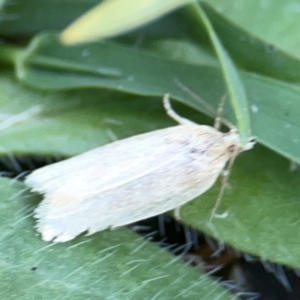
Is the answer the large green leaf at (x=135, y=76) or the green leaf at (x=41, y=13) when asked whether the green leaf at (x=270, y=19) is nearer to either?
the large green leaf at (x=135, y=76)

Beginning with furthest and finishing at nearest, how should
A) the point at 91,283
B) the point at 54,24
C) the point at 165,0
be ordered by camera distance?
1. the point at 54,24
2. the point at 91,283
3. the point at 165,0

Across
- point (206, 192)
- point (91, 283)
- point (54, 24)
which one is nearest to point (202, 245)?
point (206, 192)

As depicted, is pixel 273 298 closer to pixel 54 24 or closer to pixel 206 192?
pixel 206 192

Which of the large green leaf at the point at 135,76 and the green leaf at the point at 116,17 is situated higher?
the green leaf at the point at 116,17

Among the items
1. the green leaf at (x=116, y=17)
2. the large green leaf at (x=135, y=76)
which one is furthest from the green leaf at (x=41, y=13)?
the green leaf at (x=116, y=17)

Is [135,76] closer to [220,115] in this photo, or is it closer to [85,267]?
[220,115]

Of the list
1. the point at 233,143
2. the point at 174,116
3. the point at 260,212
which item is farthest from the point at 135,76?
the point at 260,212
